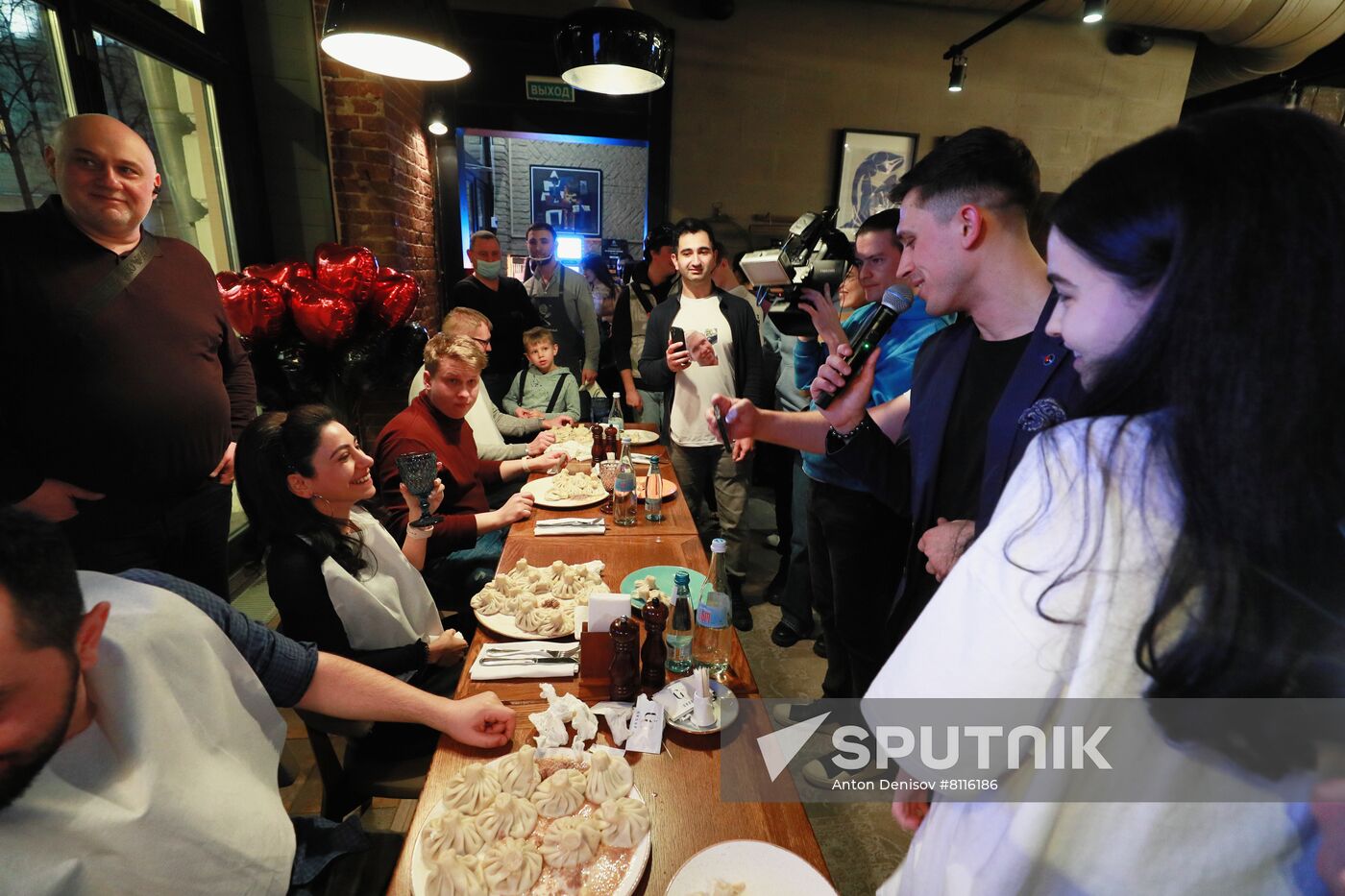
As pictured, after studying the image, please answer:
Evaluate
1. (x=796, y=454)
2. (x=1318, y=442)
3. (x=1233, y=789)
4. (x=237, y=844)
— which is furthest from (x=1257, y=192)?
(x=796, y=454)

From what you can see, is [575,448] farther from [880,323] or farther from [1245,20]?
[1245,20]

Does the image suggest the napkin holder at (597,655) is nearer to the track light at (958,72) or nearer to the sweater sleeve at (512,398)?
the sweater sleeve at (512,398)

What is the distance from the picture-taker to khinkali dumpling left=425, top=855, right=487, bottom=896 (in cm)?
82

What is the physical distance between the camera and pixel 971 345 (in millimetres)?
1363

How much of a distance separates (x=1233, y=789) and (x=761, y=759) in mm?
660

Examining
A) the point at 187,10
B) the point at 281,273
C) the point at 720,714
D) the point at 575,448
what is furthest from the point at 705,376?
the point at 187,10

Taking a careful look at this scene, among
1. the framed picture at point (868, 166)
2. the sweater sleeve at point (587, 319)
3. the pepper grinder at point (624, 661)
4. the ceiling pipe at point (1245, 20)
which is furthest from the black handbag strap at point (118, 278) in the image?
the ceiling pipe at point (1245, 20)

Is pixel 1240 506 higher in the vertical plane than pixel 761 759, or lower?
higher

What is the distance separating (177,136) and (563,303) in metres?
2.48

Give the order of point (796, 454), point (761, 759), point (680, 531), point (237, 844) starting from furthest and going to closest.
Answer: point (796, 454), point (680, 531), point (761, 759), point (237, 844)

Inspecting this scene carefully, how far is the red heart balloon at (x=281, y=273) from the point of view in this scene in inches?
105

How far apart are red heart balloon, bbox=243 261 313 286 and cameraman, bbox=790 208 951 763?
2253mm

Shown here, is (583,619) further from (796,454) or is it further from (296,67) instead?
(296,67)

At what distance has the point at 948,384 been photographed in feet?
4.49
